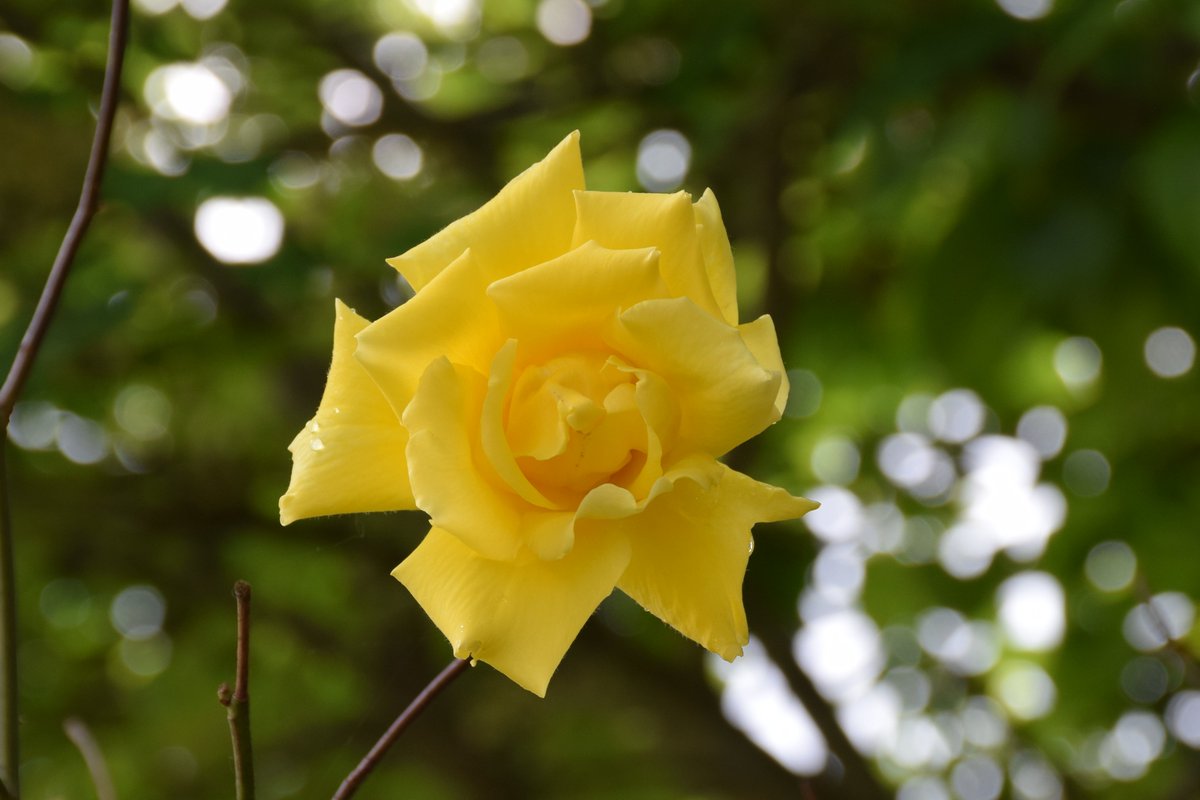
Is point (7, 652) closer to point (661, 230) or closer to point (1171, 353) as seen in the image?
point (661, 230)

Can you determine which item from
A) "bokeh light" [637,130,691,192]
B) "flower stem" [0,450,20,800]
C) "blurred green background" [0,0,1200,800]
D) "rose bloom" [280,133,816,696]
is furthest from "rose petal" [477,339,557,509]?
"bokeh light" [637,130,691,192]

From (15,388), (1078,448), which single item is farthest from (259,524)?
(15,388)

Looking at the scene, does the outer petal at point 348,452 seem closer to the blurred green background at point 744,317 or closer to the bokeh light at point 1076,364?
the blurred green background at point 744,317

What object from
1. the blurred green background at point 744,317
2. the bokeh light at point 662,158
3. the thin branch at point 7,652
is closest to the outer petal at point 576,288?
the thin branch at point 7,652

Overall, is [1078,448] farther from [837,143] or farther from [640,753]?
[640,753]

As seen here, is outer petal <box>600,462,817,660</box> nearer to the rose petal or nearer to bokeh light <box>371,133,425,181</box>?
the rose petal

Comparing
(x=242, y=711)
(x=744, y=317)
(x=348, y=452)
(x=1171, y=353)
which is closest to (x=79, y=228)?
(x=348, y=452)
